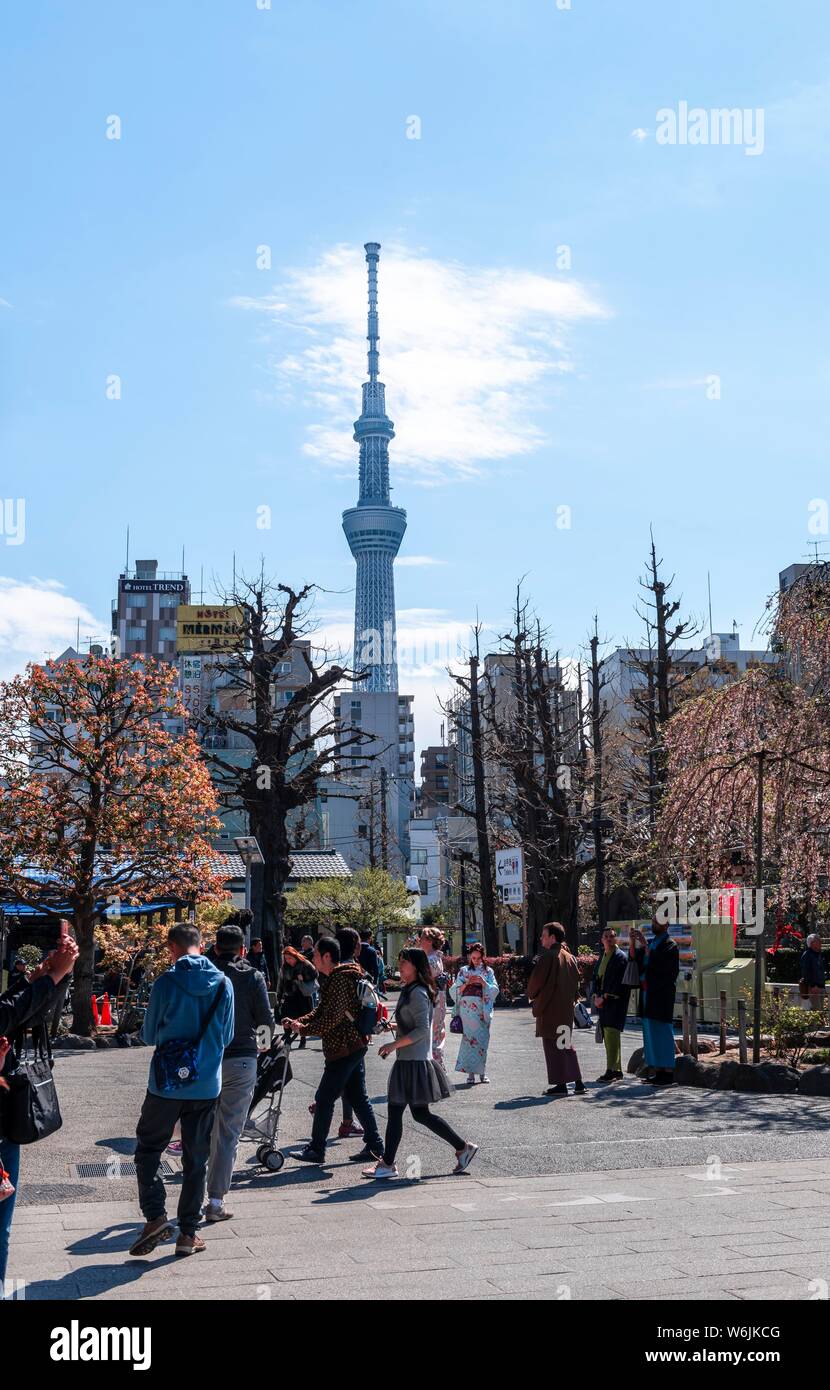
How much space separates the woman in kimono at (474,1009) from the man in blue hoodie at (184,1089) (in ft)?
29.1

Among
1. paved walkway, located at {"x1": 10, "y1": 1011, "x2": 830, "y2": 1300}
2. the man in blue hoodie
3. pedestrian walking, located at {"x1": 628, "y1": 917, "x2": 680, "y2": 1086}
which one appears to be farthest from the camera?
pedestrian walking, located at {"x1": 628, "y1": 917, "x2": 680, "y2": 1086}

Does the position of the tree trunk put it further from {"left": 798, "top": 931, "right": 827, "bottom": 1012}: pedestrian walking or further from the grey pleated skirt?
the grey pleated skirt

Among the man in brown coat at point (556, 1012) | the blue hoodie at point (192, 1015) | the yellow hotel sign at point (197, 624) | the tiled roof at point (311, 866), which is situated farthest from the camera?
the yellow hotel sign at point (197, 624)

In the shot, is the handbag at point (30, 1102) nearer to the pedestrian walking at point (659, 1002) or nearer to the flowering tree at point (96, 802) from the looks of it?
the pedestrian walking at point (659, 1002)

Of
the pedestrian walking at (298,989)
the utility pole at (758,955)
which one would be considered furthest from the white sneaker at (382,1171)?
the pedestrian walking at (298,989)

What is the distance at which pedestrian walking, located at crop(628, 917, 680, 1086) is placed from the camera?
15.4m

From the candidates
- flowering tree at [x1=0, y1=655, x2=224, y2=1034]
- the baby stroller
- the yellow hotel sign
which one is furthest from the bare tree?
the yellow hotel sign

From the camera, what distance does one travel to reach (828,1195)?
8984 mm

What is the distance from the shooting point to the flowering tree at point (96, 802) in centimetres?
2383

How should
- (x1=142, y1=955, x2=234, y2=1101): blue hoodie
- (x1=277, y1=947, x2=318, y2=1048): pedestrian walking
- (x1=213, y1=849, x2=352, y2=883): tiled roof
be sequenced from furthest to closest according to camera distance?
(x1=213, y1=849, x2=352, y2=883): tiled roof < (x1=277, y1=947, x2=318, y2=1048): pedestrian walking < (x1=142, y1=955, x2=234, y2=1101): blue hoodie

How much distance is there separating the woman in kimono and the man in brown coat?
3.49 feet

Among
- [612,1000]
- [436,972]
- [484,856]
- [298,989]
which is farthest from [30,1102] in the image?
[484,856]
